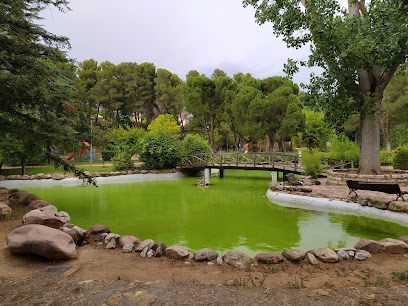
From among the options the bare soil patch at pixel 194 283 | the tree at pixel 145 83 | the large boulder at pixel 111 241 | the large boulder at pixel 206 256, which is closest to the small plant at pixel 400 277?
the bare soil patch at pixel 194 283

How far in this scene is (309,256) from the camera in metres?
4.16

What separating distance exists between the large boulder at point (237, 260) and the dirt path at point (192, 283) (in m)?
0.11

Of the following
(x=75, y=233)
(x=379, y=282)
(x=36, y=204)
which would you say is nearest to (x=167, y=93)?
(x=36, y=204)

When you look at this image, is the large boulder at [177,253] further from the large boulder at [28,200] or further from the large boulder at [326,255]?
the large boulder at [28,200]

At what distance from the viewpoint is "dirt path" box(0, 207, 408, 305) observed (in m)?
3.04

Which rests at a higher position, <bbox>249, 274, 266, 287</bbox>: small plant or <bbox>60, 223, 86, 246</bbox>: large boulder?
<bbox>60, 223, 86, 246</bbox>: large boulder

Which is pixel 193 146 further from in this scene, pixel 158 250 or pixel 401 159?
pixel 158 250

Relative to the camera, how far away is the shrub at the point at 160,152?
20.1 m

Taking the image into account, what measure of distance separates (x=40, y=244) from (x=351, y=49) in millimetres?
10414

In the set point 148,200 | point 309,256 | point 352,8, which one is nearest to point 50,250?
point 309,256

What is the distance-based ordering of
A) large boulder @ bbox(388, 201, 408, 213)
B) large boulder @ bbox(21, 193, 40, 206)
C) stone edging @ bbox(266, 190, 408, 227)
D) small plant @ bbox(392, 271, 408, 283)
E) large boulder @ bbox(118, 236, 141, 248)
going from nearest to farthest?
small plant @ bbox(392, 271, 408, 283) < large boulder @ bbox(118, 236, 141, 248) < large boulder @ bbox(388, 201, 408, 213) < stone edging @ bbox(266, 190, 408, 227) < large boulder @ bbox(21, 193, 40, 206)

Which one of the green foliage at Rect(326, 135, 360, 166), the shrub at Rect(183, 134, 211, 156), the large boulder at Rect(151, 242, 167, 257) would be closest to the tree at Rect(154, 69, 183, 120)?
the shrub at Rect(183, 134, 211, 156)

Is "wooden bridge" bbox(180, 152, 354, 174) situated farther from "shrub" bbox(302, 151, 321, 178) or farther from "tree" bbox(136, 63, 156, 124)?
"tree" bbox(136, 63, 156, 124)

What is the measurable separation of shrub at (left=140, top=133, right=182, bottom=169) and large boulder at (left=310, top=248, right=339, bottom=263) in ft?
53.3
